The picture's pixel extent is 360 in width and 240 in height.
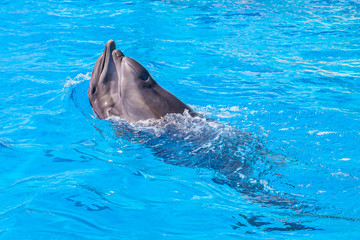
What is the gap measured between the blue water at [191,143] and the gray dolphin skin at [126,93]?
15 cm

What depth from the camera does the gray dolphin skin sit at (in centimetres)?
552

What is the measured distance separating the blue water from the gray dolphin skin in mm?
154

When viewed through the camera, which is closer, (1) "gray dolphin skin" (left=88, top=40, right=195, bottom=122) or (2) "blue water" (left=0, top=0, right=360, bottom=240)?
(2) "blue water" (left=0, top=0, right=360, bottom=240)

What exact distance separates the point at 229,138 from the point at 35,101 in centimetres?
358

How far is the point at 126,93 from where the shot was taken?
5.71m

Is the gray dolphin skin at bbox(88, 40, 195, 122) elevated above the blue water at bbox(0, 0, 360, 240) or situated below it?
above

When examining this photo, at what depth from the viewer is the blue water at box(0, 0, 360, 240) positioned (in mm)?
4023

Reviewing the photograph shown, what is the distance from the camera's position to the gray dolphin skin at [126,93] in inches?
217

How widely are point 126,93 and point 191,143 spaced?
45.3 inches

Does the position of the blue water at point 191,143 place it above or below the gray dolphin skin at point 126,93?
below

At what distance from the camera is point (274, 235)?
12.6 feet

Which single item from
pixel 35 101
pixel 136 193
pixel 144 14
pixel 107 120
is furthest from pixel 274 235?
pixel 144 14

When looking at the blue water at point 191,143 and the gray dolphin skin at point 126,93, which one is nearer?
the blue water at point 191,143

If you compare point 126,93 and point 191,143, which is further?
point 126,93
